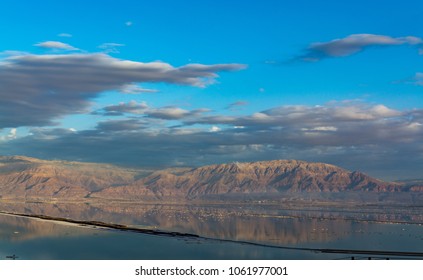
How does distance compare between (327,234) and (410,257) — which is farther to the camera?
(327,234)

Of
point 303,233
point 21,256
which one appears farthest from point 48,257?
point 303,233

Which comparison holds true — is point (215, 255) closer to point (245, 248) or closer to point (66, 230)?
point (245, 248)

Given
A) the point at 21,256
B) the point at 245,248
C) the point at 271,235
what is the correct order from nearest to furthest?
the point at 21,256, the point at 245,248, the point at 271,235

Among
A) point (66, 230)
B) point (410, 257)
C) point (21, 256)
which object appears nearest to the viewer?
point (21, 256)

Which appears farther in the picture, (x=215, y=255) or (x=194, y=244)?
(x=194, y=244)

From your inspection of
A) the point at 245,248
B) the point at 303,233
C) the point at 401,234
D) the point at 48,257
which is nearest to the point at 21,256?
the point at 48,257

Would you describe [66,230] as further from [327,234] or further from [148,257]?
[327,234]

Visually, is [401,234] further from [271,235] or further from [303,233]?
[271,235]
